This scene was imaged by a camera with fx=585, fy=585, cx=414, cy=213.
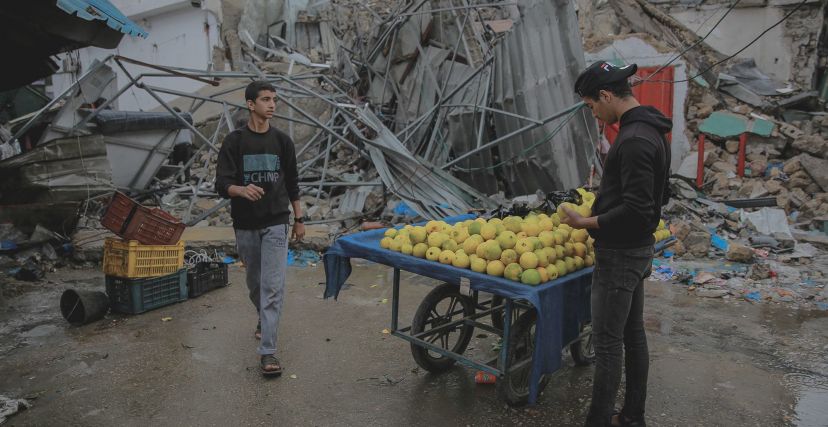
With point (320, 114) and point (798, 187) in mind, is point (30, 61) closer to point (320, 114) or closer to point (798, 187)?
point (320, 114)

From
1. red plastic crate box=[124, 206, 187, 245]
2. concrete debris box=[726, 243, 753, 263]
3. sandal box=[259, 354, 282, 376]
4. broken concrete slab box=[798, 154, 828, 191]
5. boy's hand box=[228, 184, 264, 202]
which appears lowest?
sandal box=[259, 354, 282, 376]

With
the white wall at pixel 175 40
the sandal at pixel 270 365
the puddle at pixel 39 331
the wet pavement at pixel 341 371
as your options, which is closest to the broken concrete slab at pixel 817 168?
the wet pavement at pixel 341 371

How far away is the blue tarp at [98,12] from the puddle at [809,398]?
19.8ft

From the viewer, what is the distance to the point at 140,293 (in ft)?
17.4

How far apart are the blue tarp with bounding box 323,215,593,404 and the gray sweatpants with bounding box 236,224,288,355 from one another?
16.9 inches

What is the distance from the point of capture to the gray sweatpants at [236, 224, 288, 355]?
403cm

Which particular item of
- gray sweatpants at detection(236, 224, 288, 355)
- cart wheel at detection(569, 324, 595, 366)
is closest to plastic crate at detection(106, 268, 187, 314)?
gray sweatpants at detection(236, 224, 288, 355)

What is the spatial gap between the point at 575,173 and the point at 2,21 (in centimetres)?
676

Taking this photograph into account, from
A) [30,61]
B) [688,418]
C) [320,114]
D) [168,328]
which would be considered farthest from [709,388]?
[320,114]

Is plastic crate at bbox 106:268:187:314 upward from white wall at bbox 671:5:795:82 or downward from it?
downward

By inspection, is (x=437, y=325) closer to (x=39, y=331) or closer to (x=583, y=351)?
(x=583, y=351)

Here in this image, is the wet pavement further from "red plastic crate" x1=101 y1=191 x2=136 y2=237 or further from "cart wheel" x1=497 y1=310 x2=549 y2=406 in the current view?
"red plastic crate" x1=101 y1=191 x2=136 y2=237

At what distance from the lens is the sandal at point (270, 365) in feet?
13.3

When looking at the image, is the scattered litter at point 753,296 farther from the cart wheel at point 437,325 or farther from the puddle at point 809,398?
the cart wheel at point 437,325
